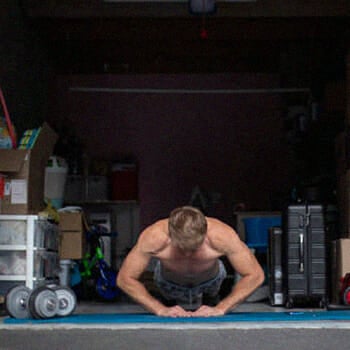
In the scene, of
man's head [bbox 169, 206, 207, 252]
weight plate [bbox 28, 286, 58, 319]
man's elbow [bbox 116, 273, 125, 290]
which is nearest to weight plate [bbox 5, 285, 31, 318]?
weight plate [bbox 28, 286, 58, 319]

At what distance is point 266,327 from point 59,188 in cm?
399

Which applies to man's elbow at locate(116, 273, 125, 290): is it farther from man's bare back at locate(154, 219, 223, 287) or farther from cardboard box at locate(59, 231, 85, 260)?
cardboard box at locate(59, 231, 85, 260)

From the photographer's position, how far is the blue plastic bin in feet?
24.1

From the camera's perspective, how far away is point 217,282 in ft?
17.1

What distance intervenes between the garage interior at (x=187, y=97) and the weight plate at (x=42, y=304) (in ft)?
11.9

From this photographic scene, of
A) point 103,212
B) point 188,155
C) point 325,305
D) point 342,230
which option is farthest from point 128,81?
point 325,305

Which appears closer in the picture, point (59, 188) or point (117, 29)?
point (59, 188)

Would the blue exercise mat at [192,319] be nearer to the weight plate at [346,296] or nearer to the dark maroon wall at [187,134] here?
the weight plate at [346,296]

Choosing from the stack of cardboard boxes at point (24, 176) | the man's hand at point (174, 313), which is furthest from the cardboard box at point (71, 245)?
the man's hand at point (174, 313)

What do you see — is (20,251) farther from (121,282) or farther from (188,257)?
(188,257)

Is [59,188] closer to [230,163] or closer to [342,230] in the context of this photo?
[342,230]

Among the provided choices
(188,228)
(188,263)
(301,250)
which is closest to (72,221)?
(301,250)

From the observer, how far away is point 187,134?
10406 mm

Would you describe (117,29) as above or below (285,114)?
above
